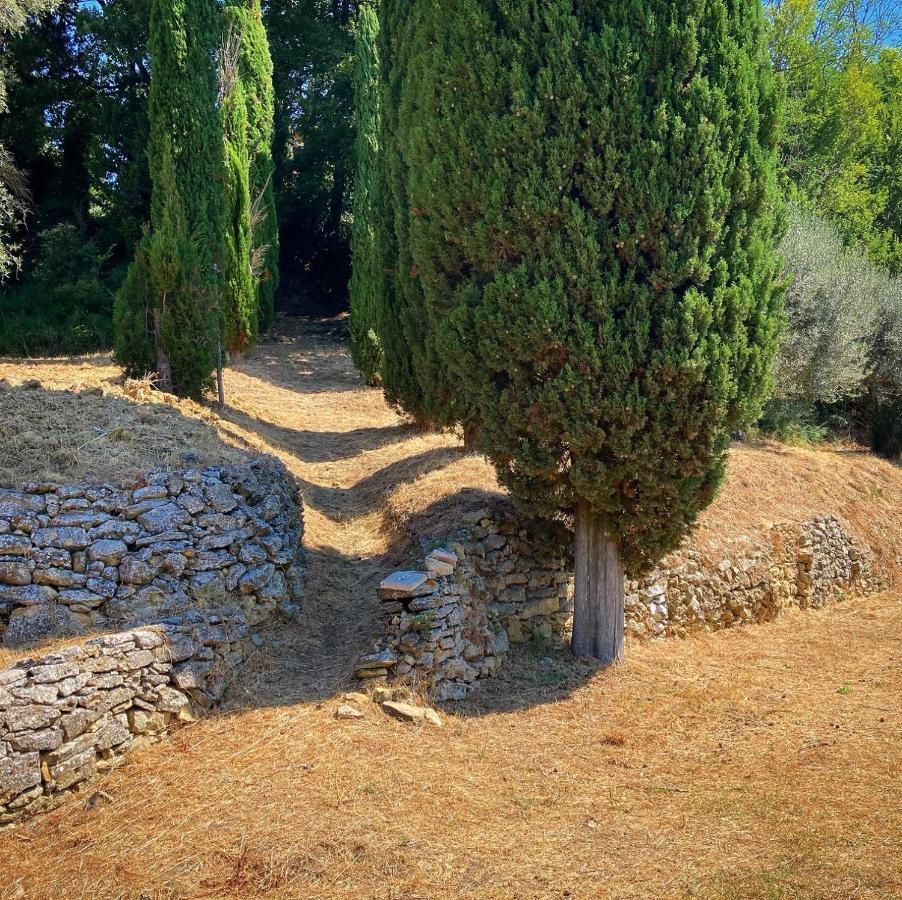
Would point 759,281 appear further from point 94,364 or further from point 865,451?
point 865,451

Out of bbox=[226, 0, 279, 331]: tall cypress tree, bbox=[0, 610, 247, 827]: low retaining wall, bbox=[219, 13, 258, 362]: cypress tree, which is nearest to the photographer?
bbox=[0, 610, 247, 827]: low retaining wall

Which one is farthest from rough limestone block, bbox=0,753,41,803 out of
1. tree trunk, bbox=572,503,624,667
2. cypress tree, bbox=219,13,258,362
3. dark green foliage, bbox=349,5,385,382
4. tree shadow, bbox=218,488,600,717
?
dark green foliage, bbox=349,5,385,382

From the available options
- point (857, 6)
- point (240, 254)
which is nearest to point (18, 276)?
point (240, 254)

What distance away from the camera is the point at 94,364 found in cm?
1112

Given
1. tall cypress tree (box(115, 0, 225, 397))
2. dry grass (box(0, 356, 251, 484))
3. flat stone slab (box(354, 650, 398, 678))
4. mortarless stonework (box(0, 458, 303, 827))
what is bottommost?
flat stone slab (box(354, 650, 398, 678))

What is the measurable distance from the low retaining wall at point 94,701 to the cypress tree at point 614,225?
9.30 feet

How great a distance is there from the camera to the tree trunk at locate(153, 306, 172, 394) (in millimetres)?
9352

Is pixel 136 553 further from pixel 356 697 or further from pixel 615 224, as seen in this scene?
pixel 615 224

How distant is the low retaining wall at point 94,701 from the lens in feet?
13.8

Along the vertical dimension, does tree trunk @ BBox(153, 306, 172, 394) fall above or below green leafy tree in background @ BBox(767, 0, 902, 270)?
below

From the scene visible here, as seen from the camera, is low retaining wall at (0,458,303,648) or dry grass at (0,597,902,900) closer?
dry grass at (0,597,902,900)

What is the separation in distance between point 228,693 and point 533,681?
7.85 feet

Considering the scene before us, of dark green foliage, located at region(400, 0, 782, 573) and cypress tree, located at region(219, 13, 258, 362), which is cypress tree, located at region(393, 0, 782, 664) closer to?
dark green foliage, located at region(400, 0, 782, 573)

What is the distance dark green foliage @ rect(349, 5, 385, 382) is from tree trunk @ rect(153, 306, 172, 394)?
587 centimetres
